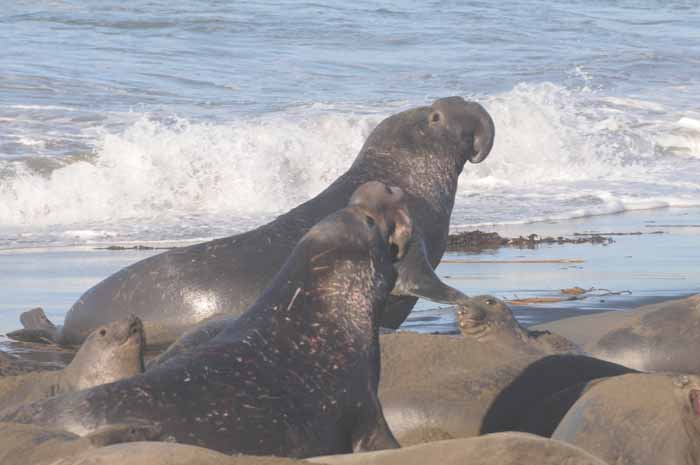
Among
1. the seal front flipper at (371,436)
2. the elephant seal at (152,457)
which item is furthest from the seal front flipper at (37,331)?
the elephant seal at (152,457)

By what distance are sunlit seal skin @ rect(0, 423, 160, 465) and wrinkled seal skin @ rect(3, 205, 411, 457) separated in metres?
0.30

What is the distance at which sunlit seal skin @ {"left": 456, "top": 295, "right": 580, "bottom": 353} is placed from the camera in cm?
588

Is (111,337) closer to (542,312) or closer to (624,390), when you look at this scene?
(624,390)

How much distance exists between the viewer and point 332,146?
52.9 feet

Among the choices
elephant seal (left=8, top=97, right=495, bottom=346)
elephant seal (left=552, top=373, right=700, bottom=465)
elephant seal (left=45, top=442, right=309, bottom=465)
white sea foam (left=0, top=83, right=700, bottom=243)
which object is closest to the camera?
elephant seal (left=45, top=442, right=309, bottom=465)

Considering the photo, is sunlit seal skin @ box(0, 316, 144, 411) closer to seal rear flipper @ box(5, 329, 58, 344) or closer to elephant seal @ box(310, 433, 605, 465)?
seal rear flipper @ box(5, 329, 58, 344)

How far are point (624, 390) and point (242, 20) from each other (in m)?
23.5

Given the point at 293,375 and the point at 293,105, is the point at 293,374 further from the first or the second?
the point at 293,105

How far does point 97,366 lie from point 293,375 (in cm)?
138

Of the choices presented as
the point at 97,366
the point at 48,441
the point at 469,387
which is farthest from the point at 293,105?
the point at 48,441

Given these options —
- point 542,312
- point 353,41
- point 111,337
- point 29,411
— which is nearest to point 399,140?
point 542,312

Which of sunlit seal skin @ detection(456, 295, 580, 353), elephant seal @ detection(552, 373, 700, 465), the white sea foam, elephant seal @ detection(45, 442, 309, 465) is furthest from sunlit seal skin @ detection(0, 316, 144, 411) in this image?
the white sea foam

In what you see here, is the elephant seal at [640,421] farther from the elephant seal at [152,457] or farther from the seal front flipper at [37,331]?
the seal front flipper at [37,331]

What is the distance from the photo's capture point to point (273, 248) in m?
6.98
